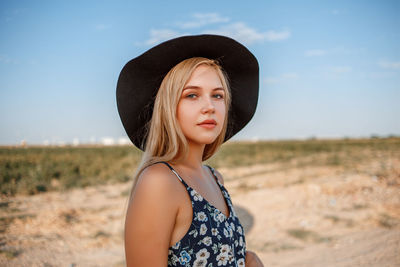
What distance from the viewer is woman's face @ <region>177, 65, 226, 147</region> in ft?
4.96

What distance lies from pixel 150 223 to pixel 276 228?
16.6ft

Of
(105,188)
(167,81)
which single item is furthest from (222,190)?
(105,188)

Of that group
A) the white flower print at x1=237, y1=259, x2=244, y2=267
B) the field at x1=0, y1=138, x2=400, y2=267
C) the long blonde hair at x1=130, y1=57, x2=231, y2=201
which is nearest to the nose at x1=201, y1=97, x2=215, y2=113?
the long blonde hair at x1=130, y1=57, x2=231, y2=201

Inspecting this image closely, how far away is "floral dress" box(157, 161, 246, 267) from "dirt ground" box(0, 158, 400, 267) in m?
3.25

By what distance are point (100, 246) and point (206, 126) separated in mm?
4485

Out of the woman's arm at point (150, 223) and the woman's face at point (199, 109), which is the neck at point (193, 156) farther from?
the woman's arm at point (150, 223)

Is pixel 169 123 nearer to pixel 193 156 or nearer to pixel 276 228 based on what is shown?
pixel 193 156

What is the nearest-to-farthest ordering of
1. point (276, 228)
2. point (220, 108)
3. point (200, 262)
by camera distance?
point (200, 262) → point (220, 108) → point (276, 228)

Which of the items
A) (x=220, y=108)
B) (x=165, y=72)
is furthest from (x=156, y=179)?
(x=165, y=72)

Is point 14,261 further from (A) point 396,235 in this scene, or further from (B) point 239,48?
(A) point 396,235

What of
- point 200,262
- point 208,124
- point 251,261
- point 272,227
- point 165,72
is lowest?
point 272,227

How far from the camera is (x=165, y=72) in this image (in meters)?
1.65

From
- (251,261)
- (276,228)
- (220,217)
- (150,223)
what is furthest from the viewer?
(276,228)

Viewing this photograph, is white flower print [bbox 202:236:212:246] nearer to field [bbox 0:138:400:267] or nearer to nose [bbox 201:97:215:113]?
nose [bbox 201:97:215:113]
